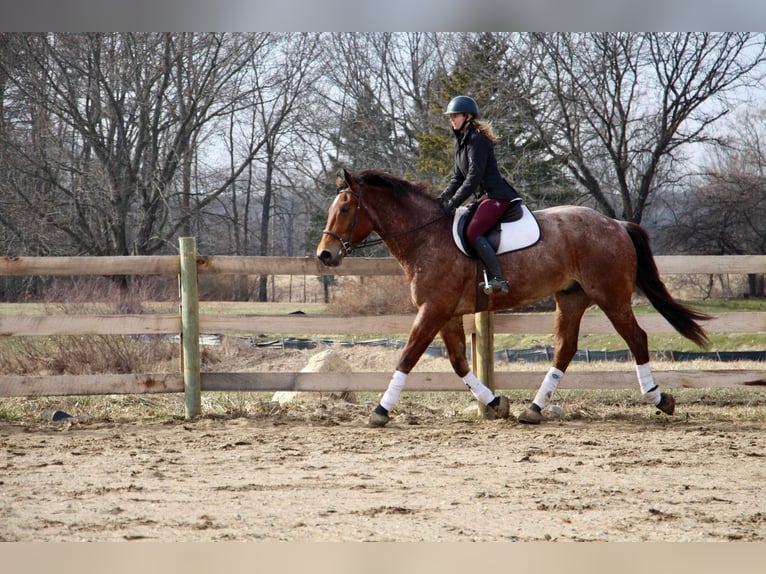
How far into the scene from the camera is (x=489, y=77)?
24406 millimetres

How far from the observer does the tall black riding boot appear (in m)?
6.46

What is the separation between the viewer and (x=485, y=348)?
24.0 ft

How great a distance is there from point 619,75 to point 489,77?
4.19 m

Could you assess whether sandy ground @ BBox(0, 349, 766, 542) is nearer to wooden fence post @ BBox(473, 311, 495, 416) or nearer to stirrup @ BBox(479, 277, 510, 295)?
wooden fence post @ BBox(473, 311, 495, 416)

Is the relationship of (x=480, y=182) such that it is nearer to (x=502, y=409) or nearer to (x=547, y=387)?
(x=547, y=387)

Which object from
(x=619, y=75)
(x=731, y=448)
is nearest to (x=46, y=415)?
(x=731, y=448)

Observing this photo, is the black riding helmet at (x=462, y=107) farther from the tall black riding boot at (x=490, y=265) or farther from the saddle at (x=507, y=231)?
the tall black riding boot at (x=490, y=265)

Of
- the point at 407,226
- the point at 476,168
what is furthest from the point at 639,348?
the point at 407,226

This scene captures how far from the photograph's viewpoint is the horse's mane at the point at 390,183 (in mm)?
6844

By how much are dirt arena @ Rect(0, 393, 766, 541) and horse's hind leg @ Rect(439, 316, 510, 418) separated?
165 mm

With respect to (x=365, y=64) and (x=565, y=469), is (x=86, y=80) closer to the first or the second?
(x=365, y=64)

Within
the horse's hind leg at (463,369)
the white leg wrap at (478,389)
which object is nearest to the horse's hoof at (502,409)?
the horse's hind leg at (463,369)

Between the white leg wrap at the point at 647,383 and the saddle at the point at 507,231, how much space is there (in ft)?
4.85

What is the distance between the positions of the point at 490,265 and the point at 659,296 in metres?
1.74
